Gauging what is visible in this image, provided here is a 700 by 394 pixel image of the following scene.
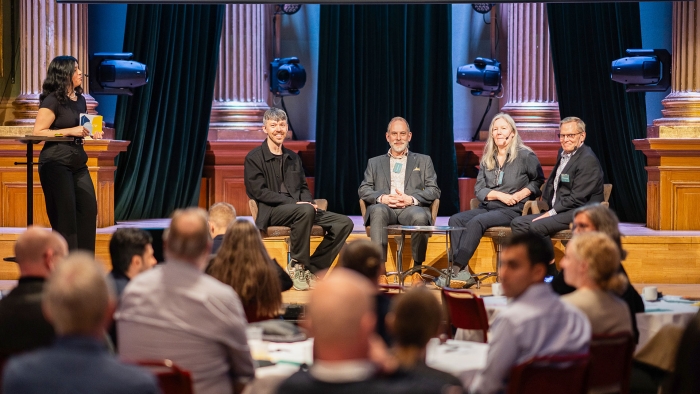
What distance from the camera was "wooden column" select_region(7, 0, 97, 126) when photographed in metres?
7.04

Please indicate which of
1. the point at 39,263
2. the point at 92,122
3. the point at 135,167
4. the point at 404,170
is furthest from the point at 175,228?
the point at 135,167

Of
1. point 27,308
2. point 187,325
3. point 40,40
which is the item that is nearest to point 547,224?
point 187,325

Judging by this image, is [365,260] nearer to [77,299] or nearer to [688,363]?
[688,363]

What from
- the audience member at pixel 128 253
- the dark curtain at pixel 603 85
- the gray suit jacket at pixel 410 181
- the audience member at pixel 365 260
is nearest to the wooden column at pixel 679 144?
the dark curtain at pixel 603 85

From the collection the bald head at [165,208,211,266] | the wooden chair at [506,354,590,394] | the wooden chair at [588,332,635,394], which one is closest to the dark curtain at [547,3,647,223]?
the wooden chair at [588,332,635,394]

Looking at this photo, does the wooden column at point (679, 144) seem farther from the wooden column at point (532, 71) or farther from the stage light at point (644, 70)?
the wooden column at point (532, 71)

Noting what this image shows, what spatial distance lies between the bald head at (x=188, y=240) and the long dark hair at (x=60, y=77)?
2.82 m

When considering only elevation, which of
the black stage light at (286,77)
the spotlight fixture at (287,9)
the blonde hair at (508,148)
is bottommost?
the blonde hair at (508,148)

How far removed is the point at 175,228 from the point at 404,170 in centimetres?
389

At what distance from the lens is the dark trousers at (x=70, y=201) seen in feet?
17.3

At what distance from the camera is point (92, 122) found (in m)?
5.46

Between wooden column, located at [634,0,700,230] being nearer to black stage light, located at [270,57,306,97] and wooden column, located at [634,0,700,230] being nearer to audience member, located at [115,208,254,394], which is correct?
black stage light, located at [270,57,306,97]

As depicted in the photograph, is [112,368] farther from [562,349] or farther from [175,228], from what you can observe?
[562,349]

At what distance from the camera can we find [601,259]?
9.48 feet
